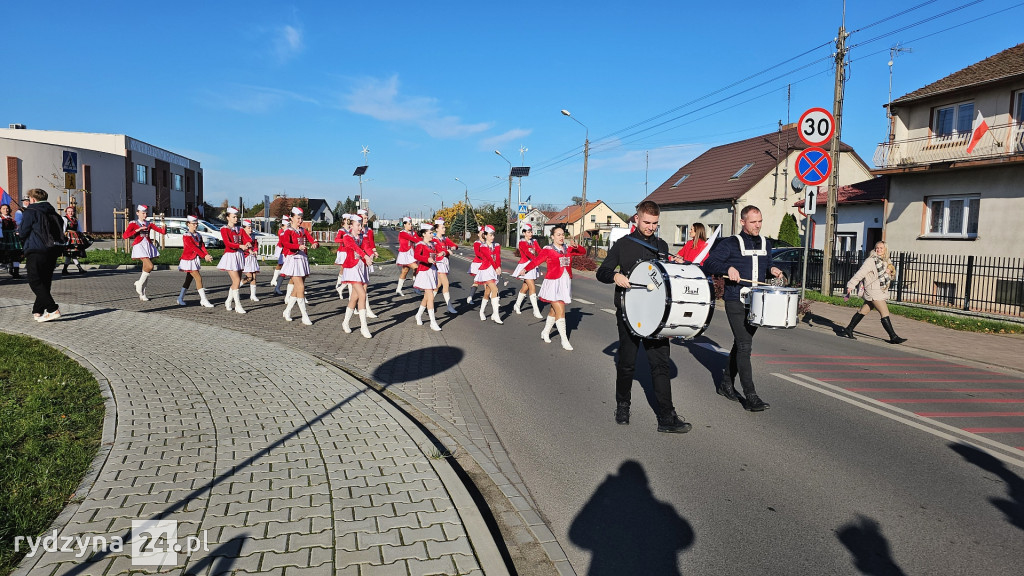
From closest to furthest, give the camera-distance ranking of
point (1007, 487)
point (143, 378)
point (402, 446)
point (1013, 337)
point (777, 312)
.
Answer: point (1007, 487) → point (402, 446) → point (777, 312) → point (143, 378) → point (1013, 337)

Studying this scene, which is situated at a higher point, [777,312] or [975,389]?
[777,312]

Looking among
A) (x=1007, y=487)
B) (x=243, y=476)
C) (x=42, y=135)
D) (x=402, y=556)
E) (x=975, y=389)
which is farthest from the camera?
(x=42, y=135)


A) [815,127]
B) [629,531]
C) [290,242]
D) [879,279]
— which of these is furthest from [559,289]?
[815,127]

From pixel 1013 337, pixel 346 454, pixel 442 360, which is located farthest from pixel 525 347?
pixel 1013 337

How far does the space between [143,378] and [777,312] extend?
610cm

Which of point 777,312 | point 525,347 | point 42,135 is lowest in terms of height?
point 525,347

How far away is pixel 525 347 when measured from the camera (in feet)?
31.5

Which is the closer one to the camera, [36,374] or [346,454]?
[346,454]

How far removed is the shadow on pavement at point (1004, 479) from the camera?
3963mm

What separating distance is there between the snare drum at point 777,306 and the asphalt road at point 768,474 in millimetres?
926

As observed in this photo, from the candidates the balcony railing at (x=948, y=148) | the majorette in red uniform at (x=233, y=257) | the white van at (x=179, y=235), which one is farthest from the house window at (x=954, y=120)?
the white van at (x=179, y=235)

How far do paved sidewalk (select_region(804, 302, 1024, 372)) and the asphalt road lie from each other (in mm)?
1814

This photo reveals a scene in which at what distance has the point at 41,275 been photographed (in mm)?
9664

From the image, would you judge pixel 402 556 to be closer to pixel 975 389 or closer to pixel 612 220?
pixel 975 389
